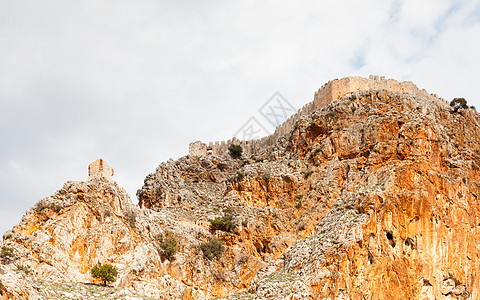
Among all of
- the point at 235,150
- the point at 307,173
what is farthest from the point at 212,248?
the point at 235,150

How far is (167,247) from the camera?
156ft

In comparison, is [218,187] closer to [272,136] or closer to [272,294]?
[272,136]

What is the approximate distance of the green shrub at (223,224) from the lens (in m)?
51.7

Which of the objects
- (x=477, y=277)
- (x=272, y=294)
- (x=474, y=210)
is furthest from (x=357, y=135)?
(x=272, y=294)

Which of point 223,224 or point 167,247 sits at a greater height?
point 223,224

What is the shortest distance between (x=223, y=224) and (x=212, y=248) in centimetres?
278

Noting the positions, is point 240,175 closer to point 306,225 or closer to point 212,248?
point 212,248

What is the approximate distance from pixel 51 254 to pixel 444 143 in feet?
98.4

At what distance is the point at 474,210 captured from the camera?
47969mm

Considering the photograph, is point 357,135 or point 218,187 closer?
point 357,135

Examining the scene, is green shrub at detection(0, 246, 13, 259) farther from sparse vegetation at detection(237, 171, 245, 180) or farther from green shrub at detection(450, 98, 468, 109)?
green shrub at detection(450, 98, 468, 109)

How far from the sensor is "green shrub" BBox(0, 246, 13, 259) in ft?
122

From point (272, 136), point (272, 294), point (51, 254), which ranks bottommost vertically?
point (272, 294)

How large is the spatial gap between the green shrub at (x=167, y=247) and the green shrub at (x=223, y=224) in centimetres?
483
